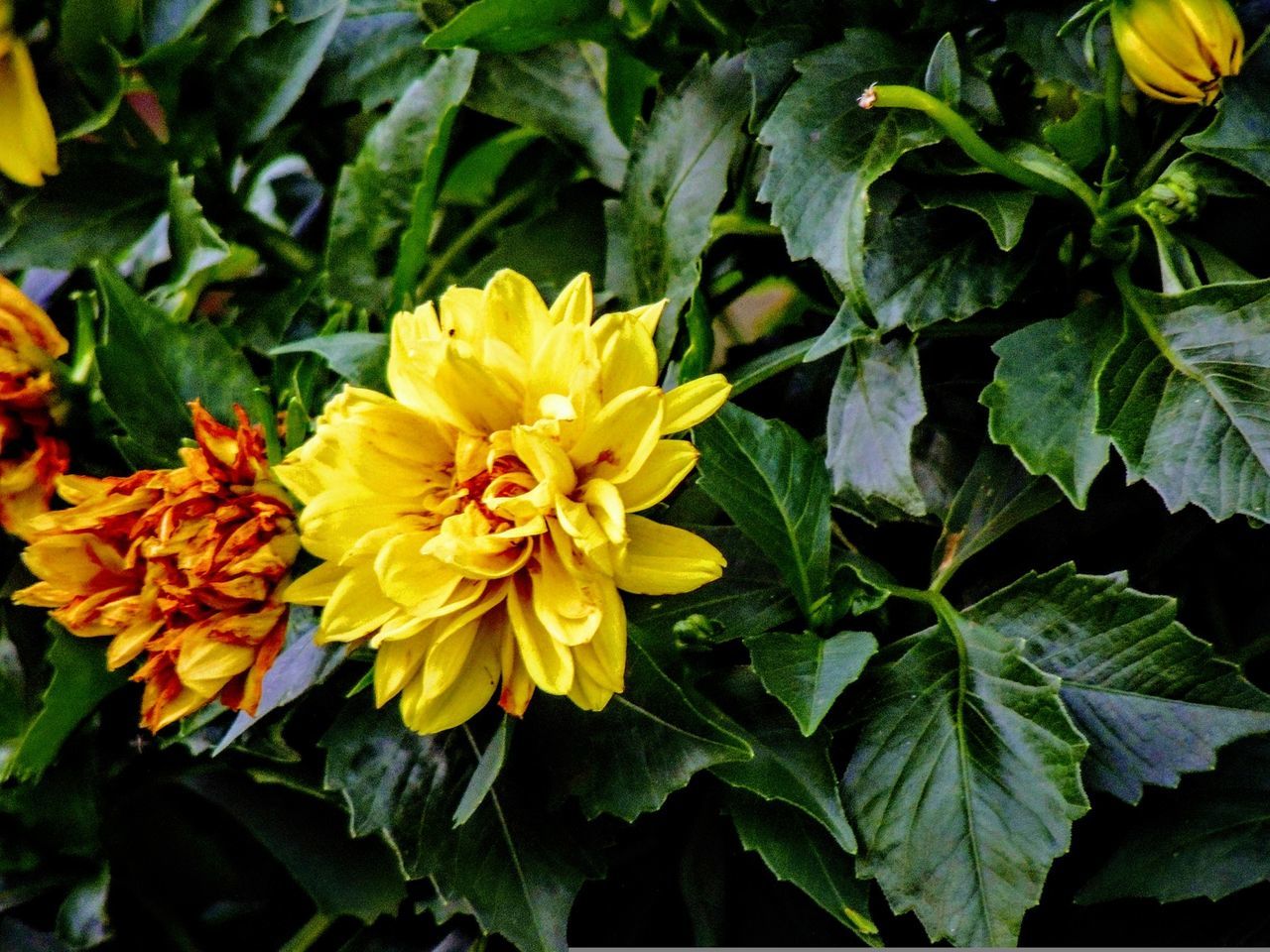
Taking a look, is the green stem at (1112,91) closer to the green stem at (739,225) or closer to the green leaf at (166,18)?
the green stem at (739,225)

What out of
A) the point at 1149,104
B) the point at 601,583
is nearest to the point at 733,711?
the point at 601,583

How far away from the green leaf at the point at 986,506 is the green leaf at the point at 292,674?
0.19 meters

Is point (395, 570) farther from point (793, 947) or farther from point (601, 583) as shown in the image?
point (793, 947)

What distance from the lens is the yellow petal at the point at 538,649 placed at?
1.03 feet

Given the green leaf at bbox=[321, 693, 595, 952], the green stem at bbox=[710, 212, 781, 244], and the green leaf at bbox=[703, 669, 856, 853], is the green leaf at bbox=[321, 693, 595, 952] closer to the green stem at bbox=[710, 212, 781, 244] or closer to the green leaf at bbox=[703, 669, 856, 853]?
the green leaf at bbox=[703, 669, 856, 853]

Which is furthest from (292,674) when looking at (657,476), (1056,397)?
(1056,397)

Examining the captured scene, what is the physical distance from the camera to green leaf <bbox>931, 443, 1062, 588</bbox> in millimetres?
372

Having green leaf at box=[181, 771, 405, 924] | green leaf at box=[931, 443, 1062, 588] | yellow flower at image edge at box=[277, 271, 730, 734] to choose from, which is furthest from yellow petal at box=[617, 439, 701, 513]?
green leaf at box=[181, 771, 405, 924]

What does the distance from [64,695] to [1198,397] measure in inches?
15.4

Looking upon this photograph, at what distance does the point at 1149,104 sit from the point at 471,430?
0.24 meters

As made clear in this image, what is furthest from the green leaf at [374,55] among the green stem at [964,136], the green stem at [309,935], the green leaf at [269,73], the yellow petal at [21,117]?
the green stem at [309,935]

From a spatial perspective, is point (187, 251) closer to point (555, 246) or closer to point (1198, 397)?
point (555, 246)

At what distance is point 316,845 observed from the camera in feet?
1.52

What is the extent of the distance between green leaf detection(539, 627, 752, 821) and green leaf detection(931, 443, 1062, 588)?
0.09m
